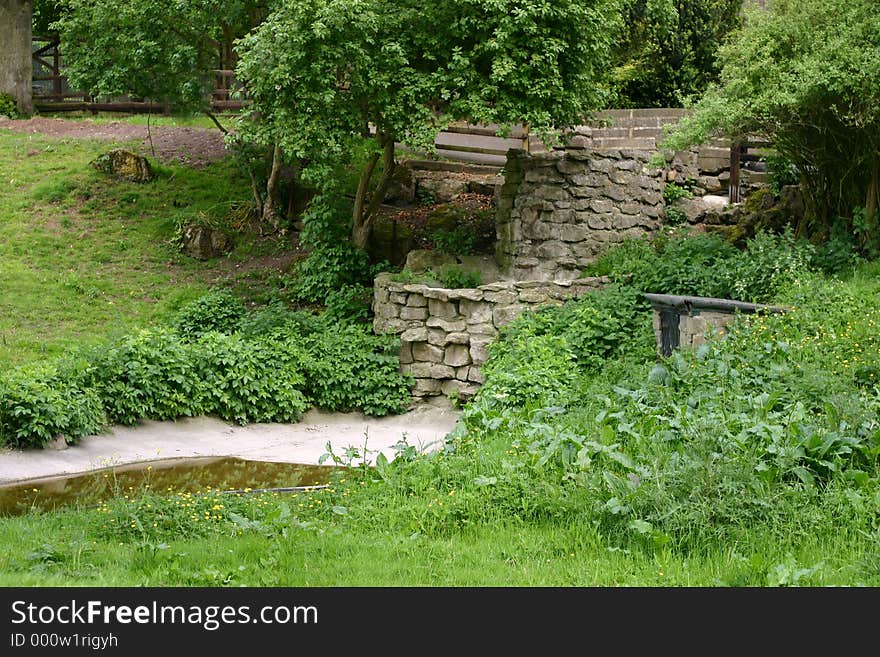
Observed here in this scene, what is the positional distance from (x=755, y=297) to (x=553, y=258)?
12.5 feet

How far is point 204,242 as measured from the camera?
60.2 feet

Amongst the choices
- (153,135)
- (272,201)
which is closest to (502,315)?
(272,201)

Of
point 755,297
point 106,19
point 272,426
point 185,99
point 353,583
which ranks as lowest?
point 272,426

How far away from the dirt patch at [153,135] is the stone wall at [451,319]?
822 cm

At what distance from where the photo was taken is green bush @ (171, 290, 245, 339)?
50.5ft

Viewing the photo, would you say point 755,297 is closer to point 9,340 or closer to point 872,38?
point 872,38

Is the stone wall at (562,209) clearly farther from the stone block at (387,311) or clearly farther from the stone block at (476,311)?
the stone block at (387,311)

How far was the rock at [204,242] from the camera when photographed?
18.3 metres

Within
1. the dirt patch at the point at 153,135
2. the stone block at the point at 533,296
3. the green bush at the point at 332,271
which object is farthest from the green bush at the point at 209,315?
the dirt patch at the point at 153,135

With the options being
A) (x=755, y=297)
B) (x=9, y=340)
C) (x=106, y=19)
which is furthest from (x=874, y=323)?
(x=106, y=19)

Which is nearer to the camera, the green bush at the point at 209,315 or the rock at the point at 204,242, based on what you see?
the green bush at the point at 209,315

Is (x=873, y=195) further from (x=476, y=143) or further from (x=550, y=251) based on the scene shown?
(x=476, y=143)

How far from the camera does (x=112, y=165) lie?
20.8 m

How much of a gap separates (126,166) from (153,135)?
270 cm
